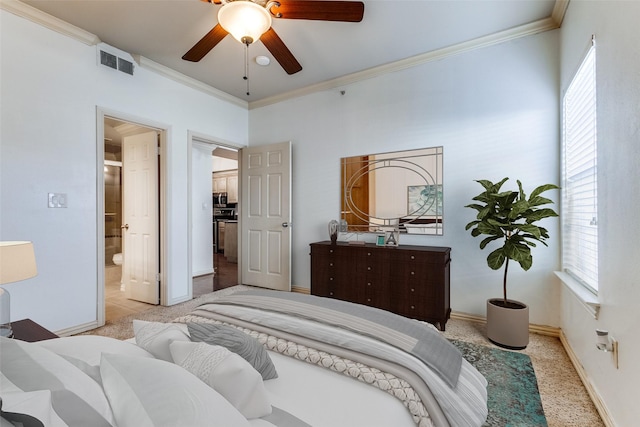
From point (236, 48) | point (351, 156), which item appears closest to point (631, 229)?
point (351, 156)

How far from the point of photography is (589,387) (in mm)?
1836

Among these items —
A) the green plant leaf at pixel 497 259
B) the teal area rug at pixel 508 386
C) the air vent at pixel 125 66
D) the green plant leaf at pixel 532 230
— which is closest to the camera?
the teal area rug at pixel 508 386

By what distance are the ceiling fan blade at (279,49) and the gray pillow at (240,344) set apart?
2.02 meters

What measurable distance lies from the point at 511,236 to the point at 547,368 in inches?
38.9

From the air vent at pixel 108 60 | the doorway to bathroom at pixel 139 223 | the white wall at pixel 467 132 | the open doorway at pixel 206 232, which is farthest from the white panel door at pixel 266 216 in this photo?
the air vent at pixel 108 60

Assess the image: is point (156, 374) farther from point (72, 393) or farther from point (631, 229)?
point (631, 229)

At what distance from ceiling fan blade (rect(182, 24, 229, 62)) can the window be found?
2.47m

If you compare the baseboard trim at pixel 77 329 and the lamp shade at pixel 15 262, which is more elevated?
the lamp shade at pixel 15 262

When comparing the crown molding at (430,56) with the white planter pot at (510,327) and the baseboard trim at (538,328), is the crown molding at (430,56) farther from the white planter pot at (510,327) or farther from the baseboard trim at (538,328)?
the baseboard trim at (538,328)

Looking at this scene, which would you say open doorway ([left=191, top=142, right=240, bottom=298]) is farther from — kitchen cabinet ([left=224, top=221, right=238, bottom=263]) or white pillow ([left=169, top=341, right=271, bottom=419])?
white pillow ([left=169, top=341, right=271, bottom=419])

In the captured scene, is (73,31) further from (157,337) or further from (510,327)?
(510,327)

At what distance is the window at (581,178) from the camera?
1940mm

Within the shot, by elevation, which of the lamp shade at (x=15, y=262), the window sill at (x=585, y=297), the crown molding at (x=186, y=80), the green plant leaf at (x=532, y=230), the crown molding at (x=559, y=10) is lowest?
the window sill at (x=585, y=297)

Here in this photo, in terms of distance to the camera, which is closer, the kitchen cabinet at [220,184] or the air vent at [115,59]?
the air vent at [115,59]
